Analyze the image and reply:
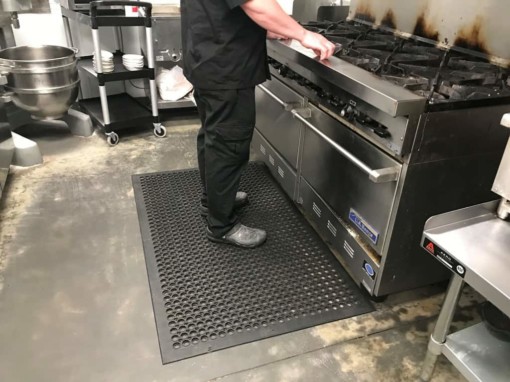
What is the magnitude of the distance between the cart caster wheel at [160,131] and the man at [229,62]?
1.24 m

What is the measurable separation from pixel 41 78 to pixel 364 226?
1945 mm

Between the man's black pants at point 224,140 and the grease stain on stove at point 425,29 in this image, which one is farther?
the grease stain on stove at point 425,29

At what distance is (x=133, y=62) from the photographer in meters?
2.62

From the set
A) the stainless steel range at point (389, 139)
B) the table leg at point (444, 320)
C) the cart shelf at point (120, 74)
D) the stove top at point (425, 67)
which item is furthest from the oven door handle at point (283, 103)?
the table leg at point (444, 320)

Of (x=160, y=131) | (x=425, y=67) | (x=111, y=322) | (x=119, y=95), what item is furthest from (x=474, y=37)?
(x=119, y=95)

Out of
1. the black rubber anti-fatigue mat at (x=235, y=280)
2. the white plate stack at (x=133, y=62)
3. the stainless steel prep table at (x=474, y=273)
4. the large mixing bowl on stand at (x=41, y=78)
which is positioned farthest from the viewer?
the white plate stack at (x=133, y=62)

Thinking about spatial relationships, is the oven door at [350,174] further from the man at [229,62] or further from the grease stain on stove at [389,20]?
the grease stain on stove at [389,20]

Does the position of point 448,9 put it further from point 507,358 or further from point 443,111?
point 507,358

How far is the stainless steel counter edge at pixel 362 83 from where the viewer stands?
1170mm

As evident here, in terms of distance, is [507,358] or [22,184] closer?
[507,358]

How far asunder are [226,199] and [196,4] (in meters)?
0.75

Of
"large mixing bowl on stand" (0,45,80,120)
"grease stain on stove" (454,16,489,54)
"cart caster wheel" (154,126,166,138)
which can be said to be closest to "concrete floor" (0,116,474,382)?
"large mixing bowl on stand" (0,45,80,120)

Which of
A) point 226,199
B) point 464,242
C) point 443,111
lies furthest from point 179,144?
point 464,242

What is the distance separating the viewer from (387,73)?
4.75 feet
